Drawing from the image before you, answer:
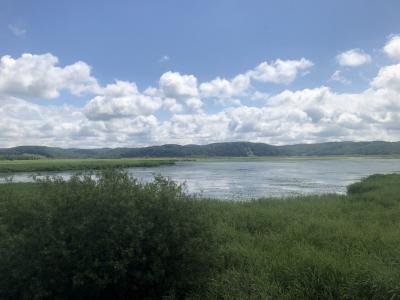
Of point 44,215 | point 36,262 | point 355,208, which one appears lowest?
point 355,208

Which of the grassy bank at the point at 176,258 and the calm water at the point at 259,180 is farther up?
the grassy bank at the point at 176,258

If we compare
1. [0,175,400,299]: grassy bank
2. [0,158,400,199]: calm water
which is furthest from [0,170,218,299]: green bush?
[0,158,400,199]: calm water

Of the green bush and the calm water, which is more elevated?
the green bush

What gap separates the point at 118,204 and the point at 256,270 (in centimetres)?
408

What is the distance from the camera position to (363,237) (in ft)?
40.2

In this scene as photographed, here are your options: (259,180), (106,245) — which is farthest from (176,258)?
(259,180)

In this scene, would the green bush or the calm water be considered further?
the calm water

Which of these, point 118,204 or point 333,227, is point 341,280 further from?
point 333,227

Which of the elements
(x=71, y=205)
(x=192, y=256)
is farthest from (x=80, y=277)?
(x=192, y=256)

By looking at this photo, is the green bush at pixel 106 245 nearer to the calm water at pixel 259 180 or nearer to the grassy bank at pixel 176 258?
the grassy bank at pixel 176 258

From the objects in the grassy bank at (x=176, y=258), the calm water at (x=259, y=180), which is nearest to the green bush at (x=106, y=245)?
the grassy bank at (x=176, y=258)

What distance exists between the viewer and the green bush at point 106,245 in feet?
26.3

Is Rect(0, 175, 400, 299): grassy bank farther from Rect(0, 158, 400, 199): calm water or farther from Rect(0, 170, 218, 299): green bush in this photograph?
Rect(0, 158, 400, 199): calm water

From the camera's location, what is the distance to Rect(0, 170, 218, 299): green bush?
8.01 metres
